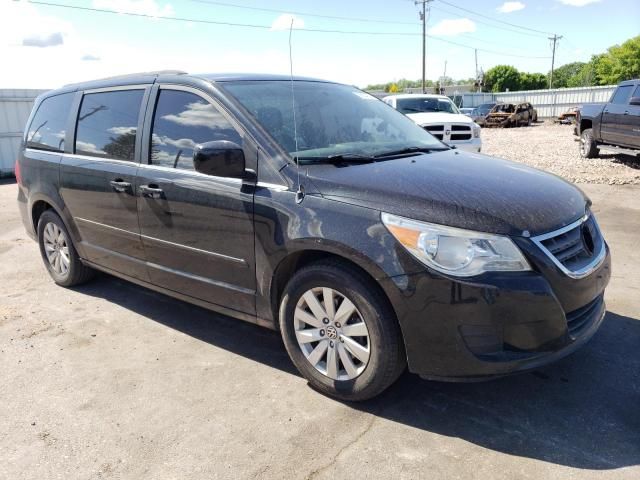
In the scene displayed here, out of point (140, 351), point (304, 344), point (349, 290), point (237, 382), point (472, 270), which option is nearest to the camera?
point (472, 270)

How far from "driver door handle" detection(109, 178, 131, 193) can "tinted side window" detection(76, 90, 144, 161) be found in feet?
0.60

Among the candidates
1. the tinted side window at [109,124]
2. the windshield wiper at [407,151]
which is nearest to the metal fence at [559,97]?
the windshield wiper at [407,151]

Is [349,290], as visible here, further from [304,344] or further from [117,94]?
[117,94]

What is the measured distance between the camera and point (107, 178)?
13.5 feet

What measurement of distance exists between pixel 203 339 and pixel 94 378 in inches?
31.6

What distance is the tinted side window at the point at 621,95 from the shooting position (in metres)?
12.0

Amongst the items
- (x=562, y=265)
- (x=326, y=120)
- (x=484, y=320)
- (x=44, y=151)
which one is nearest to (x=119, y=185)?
(x=44, y=151)

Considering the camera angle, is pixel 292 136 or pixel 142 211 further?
pixel 142 211

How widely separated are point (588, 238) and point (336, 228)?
148 centimetres

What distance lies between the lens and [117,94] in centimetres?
420

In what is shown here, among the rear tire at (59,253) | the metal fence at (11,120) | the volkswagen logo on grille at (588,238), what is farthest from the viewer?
the metal fence at (11,120)

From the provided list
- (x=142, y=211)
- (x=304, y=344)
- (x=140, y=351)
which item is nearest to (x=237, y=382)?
(x=304, y=344)

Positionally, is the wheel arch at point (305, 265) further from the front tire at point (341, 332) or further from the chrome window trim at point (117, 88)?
the chrome window trim at point (117, 88)

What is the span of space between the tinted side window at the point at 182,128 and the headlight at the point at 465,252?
140 cm
